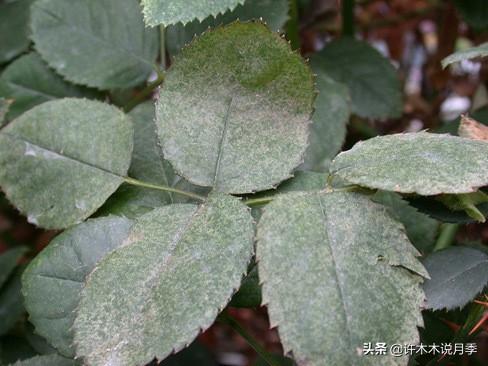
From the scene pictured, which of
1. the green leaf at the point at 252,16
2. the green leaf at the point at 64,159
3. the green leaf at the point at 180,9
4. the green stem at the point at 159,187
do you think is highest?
the green leaf at the point at 180,9

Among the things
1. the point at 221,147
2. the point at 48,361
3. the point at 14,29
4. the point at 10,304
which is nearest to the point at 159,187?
the point at 221,147

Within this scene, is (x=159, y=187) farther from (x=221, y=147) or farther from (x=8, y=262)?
(x=8, y=262)

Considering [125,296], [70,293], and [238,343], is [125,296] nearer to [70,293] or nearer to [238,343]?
[70,293]

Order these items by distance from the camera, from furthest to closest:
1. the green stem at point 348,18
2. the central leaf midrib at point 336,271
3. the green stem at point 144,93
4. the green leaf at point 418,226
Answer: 1. the green stem at point 348,18
2. the green stem at point 144,93
3. the green leaf at point 418,226
4. the central leaf midrib at point 336,271

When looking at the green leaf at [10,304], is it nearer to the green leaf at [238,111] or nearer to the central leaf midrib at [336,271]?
the green leaf at [238,111]

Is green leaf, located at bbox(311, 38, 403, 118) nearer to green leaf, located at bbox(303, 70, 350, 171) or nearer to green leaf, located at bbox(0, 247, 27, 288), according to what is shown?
green leaf, located at bbox(303, 70, 350, 171)

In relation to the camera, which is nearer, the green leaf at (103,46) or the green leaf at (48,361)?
the green leaf at (48,361)

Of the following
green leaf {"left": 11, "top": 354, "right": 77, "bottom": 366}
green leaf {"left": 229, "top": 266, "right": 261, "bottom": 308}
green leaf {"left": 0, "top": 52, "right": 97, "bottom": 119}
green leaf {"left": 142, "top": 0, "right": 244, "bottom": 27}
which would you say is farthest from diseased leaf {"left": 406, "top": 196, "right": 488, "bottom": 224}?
green leaf {"left": 0, "top": 52, "right": 97, "bottom": 119}

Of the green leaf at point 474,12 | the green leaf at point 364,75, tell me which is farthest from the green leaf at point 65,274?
the green leaf at point 474,12
